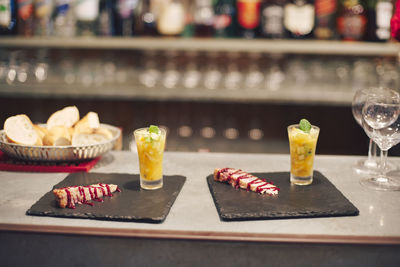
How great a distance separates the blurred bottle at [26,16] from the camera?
2.82 metres

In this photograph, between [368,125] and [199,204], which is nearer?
[199,204]

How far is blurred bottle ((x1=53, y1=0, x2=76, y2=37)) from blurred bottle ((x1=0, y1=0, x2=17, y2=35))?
26 centimetres

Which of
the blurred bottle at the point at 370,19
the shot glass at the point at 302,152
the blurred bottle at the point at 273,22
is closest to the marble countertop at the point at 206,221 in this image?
the shot glass at the point at 302,152

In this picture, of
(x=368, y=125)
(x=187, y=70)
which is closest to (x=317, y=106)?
(x=187, y=70)

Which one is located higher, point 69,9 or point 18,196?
point 69,9

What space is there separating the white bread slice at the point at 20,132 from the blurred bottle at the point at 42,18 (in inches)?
60.1

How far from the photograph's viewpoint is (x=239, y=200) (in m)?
1.15

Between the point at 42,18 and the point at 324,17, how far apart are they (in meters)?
1.64

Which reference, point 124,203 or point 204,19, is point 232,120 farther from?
point 124,203

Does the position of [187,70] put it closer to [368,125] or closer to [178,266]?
[368,125]

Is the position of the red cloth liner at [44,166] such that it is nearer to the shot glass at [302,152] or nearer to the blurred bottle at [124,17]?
the shot glass at [302,152]

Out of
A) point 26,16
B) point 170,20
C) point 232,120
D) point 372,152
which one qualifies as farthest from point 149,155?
point 26,16

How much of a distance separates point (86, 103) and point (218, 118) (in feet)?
2.77

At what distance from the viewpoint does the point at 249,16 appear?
112 inches
